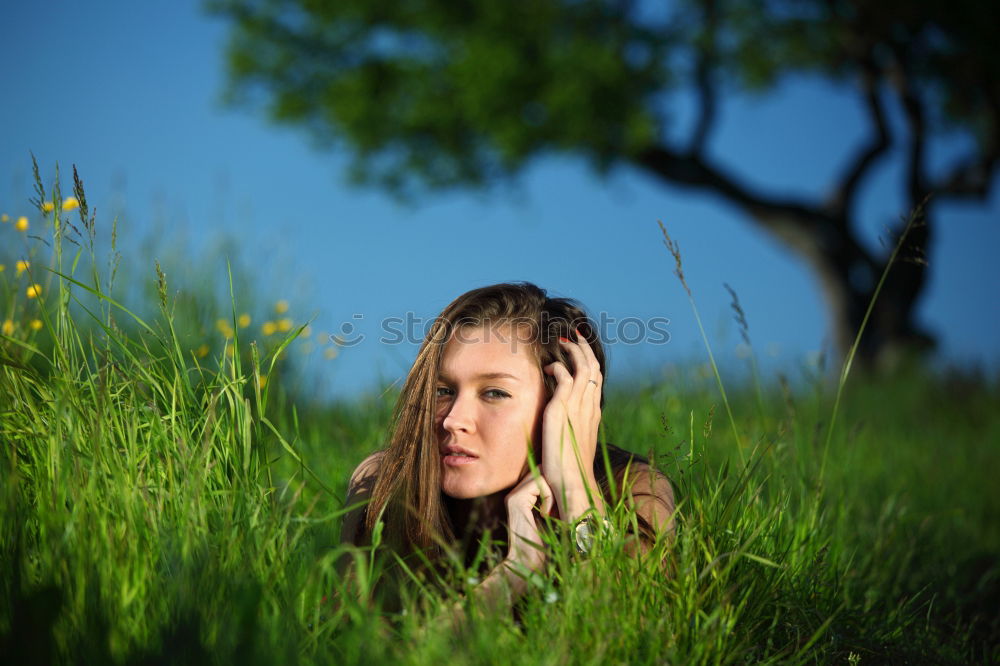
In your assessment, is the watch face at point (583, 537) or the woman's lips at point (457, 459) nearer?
the watch face at point (583, 537)

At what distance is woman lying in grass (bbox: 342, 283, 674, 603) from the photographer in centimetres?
268

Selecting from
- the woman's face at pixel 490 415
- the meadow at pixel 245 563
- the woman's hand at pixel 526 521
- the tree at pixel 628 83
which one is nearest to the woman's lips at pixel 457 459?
the woman's face at pixel 490 415

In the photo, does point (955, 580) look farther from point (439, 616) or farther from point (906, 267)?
point (906, 267)

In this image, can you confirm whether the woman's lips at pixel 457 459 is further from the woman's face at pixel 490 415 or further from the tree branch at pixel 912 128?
the tree branch at pixel 912 128

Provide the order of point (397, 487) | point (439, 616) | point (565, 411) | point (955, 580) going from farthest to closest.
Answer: point (955, 580) < point (397, 487) < point (565, 411) < point (439, 616)

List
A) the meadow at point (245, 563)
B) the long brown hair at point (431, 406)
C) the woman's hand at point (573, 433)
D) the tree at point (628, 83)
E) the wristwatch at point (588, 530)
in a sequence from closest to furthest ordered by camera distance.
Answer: the meadow at point (245, 563), the wristwatch at point (588, 530), the woman's hand at point (573, 433), the long brown hair at point (431, 406), the tree at point (628, 83)

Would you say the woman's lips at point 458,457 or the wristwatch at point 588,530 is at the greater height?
the woman's lips at point 458,457

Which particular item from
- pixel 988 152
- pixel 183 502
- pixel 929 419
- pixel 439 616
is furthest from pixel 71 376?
pixel 988 152

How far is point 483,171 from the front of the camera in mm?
15727

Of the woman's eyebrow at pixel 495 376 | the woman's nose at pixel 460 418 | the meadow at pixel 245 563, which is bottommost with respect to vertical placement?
the meadow at pixel 245 563

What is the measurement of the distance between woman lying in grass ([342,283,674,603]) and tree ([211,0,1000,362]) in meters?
10.5

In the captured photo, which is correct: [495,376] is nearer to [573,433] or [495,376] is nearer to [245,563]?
[573,433]

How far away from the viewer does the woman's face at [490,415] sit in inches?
111

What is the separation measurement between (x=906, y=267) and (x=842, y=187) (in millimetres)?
2165
